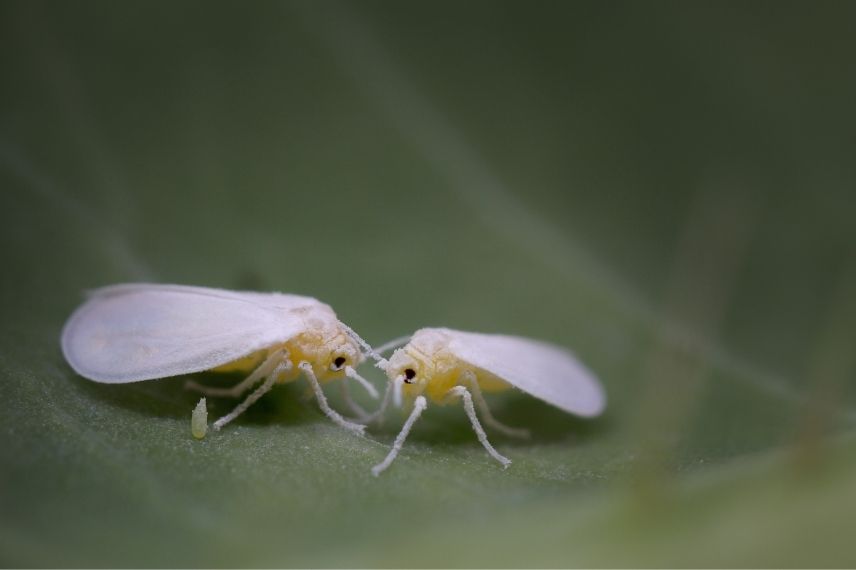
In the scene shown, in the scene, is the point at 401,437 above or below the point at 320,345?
below

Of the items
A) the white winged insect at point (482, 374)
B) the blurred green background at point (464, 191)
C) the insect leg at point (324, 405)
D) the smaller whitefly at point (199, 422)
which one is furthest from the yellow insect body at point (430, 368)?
the smaller whitefly at point (199, 422)

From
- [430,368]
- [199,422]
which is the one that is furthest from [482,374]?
[199,422]

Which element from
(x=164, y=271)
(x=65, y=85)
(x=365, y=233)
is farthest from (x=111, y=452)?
(x=65, y=85)

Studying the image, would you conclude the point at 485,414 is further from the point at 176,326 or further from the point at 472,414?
the point at 176,326

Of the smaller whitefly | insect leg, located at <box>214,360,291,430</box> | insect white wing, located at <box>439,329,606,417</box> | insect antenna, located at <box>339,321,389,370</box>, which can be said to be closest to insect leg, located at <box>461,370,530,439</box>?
insect white wing, located at <box>439,329,606,417</box>

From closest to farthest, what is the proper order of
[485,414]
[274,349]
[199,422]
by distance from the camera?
1. [199,422]
2. [274,349]
3. [485,414]

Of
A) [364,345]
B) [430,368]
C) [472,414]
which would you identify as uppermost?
[364,345]

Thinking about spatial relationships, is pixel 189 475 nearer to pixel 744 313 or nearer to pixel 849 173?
pixel 744 313

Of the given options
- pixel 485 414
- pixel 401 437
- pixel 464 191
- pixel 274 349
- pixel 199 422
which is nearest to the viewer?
pixel 199 422

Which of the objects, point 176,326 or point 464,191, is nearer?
point 176,326

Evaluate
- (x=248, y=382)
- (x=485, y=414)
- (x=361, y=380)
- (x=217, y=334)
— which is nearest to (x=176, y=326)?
(x=217, y=334)
